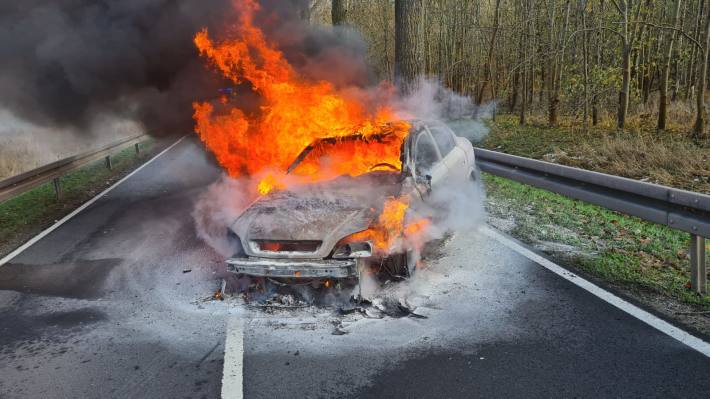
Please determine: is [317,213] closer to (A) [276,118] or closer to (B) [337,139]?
(B) [337,139]

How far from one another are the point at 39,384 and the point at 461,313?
3.44 m

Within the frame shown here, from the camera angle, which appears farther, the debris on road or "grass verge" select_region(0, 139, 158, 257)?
"grass verge" select_region(0, 139, 158, 257)

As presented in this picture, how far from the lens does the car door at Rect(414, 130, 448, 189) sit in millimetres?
6402

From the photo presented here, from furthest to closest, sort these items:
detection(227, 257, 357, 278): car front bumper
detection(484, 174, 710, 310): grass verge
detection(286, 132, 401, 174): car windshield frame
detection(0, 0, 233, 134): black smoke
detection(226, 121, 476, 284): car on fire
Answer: detection(0, 0, 233, 134): black smoke < detection(286, 132, 401, 174): car windshield frame < detection(484, 174, 710, 310): grass verge < detection(226, 121, 476, 284): car on fire < detection(227, 257, 357, 278): car front bumper

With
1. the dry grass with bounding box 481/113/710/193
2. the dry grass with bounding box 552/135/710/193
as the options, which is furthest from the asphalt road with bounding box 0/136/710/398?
the dry grass with bounding box 481/113/710/193

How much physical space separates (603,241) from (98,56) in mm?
10400

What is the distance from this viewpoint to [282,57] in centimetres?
1095

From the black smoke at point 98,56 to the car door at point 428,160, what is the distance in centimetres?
646

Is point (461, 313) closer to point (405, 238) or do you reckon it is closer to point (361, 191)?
point (405, 238)

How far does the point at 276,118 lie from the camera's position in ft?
28.2

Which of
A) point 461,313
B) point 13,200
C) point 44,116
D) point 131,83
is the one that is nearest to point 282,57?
point 131,83

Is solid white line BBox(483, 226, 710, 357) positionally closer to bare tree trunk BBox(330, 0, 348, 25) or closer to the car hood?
the car hood

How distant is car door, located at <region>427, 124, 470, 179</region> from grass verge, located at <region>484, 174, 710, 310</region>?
38.5 inches

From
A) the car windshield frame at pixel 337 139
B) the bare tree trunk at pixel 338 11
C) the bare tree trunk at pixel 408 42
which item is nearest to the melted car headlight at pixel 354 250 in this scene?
the car windshield frame at pixel 337 139
